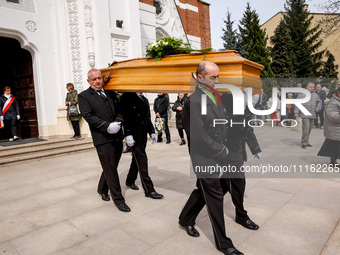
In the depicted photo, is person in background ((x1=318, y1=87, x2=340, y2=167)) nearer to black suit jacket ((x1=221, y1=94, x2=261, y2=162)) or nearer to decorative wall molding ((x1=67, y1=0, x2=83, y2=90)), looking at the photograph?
black suit jacket ((x1=221, y1=94, x2=261, y2=162))

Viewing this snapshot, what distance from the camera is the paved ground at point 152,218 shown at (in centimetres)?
281

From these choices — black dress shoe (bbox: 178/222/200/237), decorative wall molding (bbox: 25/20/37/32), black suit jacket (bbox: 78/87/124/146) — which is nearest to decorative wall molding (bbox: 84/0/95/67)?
decorative wall molding (bbox: 25/20/37/32)

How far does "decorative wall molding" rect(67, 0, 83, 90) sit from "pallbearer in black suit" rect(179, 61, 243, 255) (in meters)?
8.18

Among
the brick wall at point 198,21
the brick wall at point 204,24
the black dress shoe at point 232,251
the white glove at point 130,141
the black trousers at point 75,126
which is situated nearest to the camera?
the black dress shoe at point 232,251

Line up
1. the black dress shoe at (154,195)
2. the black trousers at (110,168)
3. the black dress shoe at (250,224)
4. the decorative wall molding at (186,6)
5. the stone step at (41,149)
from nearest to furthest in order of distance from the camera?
1. the black dress shoe at (250,224)
2. the black trousers at (110,168)
3. the black dress shoe at (154,195)
4. the stone step at (41,149)
5. the decorative wall molding at (186,6)

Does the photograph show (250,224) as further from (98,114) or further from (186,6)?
(186,6)

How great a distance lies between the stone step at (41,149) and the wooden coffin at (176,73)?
4795 millimetres

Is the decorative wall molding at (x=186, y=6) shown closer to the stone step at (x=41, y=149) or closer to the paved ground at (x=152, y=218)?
the stone step at (x=41, y=149)

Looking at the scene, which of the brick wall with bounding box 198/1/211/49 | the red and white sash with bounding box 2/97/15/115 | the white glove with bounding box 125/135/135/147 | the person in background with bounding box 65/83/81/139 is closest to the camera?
the white glove with bounding box 125/135/135/147

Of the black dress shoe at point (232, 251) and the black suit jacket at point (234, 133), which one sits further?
the black suit jacket at point (234, 133)

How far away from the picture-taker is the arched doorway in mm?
9969

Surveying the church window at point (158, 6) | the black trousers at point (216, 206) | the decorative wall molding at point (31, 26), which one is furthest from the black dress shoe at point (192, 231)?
the church window at point (158, 6)

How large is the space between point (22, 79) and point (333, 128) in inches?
403

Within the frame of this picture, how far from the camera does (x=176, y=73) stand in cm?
341
